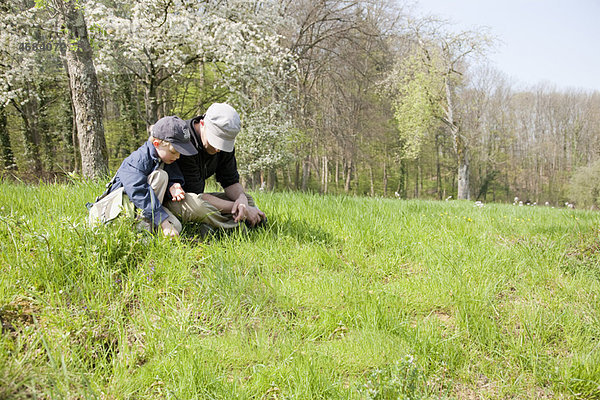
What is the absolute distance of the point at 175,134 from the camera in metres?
2.91

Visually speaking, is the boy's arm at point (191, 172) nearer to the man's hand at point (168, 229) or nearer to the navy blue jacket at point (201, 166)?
the navy blue jacket at point (201, 166)

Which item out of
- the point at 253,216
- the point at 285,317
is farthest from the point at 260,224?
the point at 285,317

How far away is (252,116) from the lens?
14586 millimetres

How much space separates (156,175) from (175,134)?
37cm

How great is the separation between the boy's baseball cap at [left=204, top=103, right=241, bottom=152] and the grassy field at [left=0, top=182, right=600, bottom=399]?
0.83 metres

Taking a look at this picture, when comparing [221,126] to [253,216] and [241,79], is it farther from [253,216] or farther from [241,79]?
[241,79]

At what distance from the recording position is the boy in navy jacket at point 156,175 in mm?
2852

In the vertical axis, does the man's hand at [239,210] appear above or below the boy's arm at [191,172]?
below

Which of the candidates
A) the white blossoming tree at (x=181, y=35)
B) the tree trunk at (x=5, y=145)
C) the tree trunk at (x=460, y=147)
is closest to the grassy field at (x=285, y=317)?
the white blossoming tree at (x=181, y=35)

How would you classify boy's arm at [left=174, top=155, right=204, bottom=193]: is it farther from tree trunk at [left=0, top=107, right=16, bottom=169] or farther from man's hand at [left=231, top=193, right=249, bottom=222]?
tree trunk at [left=0, top=107, right=16, bottom=169]

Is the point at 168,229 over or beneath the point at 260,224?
over

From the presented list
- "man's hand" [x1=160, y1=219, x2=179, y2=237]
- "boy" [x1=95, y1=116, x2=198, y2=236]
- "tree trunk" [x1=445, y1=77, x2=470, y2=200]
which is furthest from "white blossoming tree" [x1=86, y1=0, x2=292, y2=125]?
"tree trunk" [x1=445, y1=77, x2=470, y2=200]

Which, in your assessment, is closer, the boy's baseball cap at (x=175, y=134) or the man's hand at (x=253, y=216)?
the boy's baseball cap at (x=175, y=134)

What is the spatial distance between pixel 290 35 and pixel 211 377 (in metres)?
17.4
